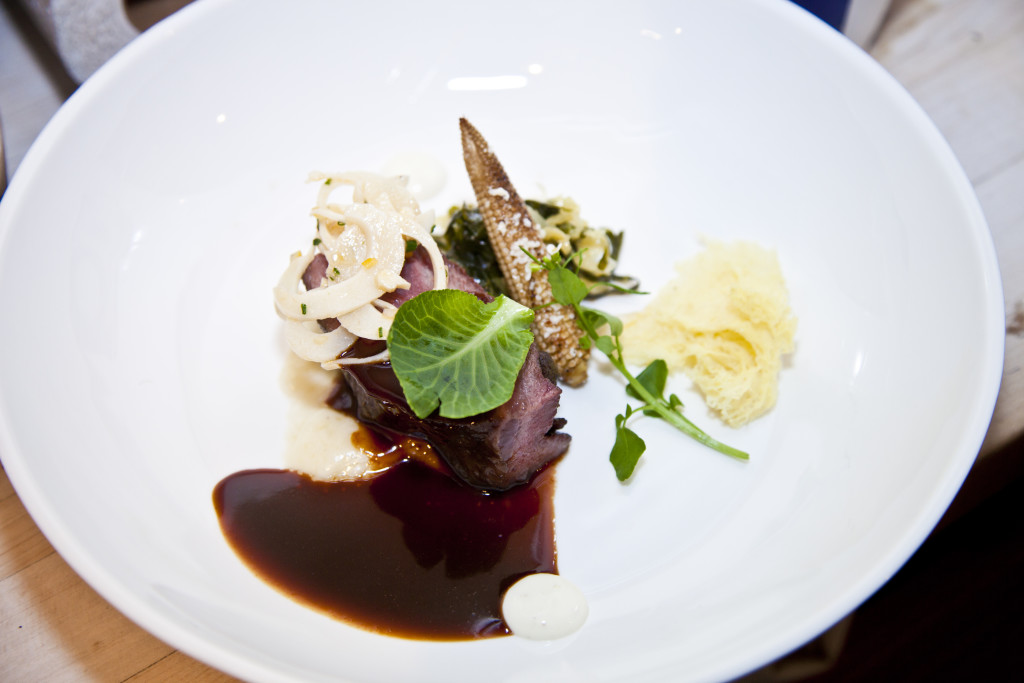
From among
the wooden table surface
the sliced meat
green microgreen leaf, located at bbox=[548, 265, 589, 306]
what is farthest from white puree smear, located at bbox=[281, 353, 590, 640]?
green microgreen leaf, located at bbox=[548, 265, 589, 306]

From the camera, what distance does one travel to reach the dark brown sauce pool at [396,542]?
156 cm

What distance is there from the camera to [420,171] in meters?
2.29

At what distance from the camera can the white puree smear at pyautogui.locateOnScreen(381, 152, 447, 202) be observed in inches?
89.4

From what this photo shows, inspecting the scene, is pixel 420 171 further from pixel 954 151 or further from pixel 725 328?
pixel 954 151

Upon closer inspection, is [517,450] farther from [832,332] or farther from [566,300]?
[832,332]

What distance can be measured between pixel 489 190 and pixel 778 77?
92 cm

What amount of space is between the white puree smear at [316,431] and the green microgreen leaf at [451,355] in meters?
0.43

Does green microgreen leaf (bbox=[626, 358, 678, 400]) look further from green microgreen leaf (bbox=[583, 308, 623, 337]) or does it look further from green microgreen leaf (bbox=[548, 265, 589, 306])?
green microgreen leaf (bbox=[548, 265, 589, 306])

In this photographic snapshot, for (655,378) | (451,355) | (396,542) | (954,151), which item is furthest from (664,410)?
(954,151)

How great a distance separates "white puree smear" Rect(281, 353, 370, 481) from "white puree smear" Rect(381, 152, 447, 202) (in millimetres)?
660

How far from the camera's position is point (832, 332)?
6.11ft

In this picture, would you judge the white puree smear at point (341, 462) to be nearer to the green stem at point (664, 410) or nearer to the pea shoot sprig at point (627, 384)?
the pea shoot sprig at point (627, 384)

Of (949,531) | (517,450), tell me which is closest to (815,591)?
(517,450)

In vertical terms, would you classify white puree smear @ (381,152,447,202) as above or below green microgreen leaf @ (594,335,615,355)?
above
